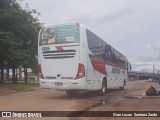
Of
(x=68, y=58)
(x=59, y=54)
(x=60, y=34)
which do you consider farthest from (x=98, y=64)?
(x=60, y=34)

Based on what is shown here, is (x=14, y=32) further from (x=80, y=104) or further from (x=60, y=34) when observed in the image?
(x=80, y=104)

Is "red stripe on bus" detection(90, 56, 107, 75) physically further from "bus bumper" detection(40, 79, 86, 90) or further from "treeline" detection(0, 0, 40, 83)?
"treeline" detection(0, 0, 40, 83)

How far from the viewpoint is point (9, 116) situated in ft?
Answer: 39.4

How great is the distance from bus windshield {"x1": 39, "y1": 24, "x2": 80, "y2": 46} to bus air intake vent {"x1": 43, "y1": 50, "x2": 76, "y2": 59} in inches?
20.4

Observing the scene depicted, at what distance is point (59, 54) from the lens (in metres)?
19.0

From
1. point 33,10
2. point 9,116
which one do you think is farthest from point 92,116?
point 33,10

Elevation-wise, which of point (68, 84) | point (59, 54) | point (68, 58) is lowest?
point (68, 84)

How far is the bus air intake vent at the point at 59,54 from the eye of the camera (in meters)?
18.8

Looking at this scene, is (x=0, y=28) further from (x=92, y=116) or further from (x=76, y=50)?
(x=92, y=116)

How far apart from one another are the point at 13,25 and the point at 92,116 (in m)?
24.3

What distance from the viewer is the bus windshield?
18781 millimetres

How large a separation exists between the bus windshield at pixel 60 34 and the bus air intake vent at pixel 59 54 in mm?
519

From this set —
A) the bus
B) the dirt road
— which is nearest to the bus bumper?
the bus

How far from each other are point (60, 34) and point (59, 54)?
106cm
